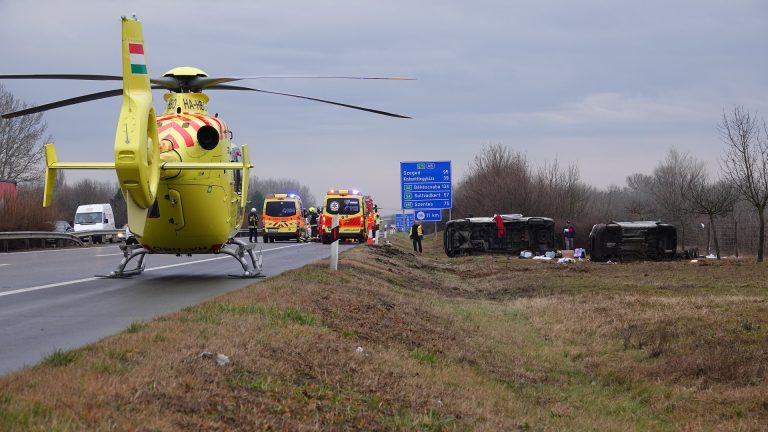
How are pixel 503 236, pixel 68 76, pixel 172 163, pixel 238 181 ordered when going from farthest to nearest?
pixel 503 236 → pixel 238 181 → pixel 172 163 → pixel 68 76

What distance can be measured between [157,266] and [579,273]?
43.5ft

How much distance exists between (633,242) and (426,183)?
15352 millimetres

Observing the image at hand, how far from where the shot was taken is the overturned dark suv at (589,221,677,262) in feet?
111

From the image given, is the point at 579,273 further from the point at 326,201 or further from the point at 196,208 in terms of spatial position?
the point at 326,201

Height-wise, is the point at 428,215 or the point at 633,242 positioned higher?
the point at 428,215

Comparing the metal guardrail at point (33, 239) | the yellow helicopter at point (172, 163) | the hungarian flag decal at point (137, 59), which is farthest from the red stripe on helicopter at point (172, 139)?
the metal guardrail at point (33, 239)

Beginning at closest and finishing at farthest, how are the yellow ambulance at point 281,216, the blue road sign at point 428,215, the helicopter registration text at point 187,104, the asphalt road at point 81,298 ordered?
the asphalt road at point 81,298
the helicopter registration text at point 187,104
the blue road sign at point 428,215
the yellow ambulance at point 281,216

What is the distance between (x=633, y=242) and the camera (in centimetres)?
3406

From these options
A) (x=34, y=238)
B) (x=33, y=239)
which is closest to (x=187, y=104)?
(x=34, y=238)

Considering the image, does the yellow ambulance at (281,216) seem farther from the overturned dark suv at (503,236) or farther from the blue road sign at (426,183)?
the overturned dark suv at (503,236)

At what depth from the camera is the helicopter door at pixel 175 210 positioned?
54.5 feet

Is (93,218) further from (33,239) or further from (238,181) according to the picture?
(238,181)

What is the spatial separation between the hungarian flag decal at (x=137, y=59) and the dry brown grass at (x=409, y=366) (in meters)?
3.74

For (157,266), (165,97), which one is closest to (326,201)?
(157,266)
